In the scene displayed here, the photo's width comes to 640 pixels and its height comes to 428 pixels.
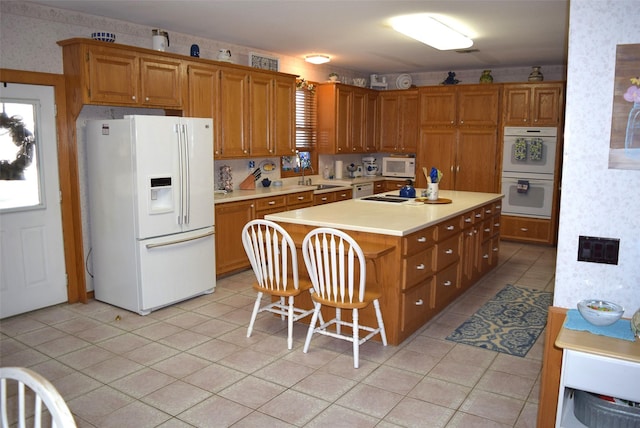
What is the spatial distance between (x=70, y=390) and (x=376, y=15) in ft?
12.5

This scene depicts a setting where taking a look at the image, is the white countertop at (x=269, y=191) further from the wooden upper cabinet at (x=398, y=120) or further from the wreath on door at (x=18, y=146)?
the wreath on door at (x=18, y=146)

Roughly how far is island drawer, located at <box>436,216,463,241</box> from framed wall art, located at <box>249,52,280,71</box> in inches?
122

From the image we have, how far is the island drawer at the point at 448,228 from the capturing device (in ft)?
13.6

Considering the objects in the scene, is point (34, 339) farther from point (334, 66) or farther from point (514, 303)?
point (334, 66)

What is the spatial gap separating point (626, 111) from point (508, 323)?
8.31 ft

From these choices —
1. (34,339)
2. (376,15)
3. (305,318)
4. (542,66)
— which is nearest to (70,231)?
(34,339)

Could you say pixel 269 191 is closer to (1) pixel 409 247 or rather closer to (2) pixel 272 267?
(2) pixel 272 267

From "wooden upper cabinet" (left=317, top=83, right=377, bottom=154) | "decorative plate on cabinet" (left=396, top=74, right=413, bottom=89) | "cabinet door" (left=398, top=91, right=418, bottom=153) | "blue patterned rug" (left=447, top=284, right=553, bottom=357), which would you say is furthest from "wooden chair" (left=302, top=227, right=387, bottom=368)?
"decorative plate on cabinet" (left=396, top=74, right=413, bottom=89)

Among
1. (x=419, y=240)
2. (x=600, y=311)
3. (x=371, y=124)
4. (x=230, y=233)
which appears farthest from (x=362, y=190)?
(x=600, y=311)

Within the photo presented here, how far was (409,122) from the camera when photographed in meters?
8.21

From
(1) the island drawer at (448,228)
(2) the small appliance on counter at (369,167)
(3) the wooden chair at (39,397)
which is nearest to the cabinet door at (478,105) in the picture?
(2) the small appliance on counter at (369,167)

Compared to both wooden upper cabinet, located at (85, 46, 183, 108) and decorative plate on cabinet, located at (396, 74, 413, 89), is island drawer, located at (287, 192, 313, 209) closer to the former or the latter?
wooden upper cabinet, located at (85, 46, 183, 108)

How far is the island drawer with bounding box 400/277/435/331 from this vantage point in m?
3.71

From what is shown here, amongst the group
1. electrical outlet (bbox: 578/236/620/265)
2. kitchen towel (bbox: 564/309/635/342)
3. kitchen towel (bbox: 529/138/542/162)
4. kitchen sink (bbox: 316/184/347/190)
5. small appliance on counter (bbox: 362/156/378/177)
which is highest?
kitchen towel (bbox: 529/138/542/162)
